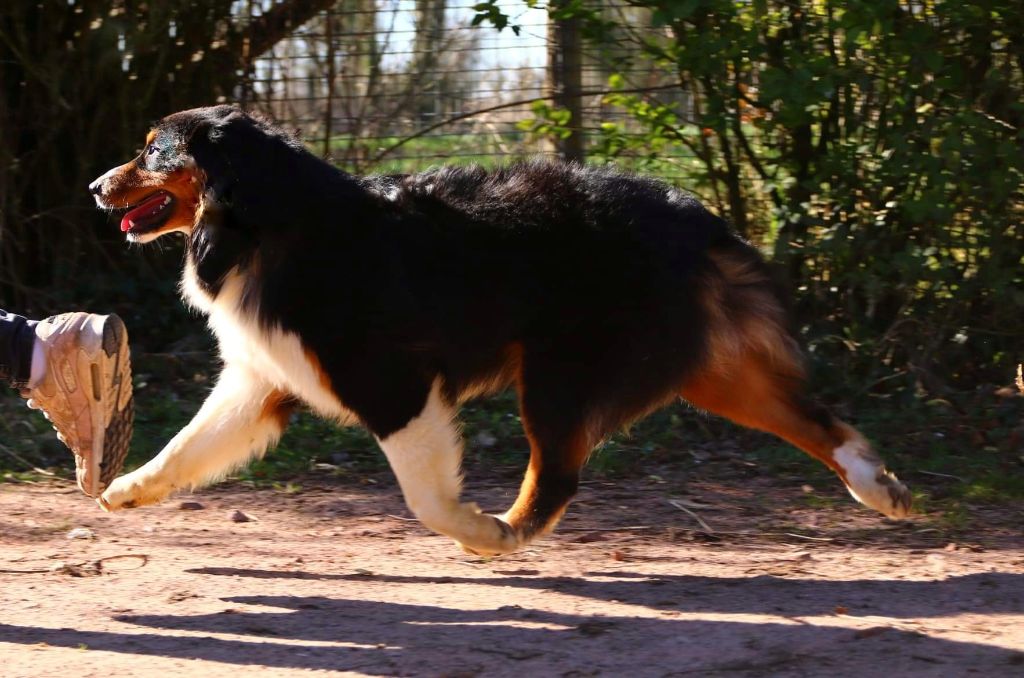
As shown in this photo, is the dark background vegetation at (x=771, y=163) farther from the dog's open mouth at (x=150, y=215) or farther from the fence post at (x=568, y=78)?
the dog's open mouth at (x=150, y=215)

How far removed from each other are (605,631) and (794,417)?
54.4 inches

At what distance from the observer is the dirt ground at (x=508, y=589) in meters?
3.59

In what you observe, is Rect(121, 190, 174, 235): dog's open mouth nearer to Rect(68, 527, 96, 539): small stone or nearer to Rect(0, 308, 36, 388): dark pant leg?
Rect(0, 308, 36, 388): dark pant leg

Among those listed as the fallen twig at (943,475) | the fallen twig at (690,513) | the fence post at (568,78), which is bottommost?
the fallen twig at (690,513)

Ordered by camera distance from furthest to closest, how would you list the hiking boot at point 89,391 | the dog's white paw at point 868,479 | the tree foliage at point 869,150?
1. the tree foliage at point 869,150
2. the dog's white paw at point 868,479
3. the hiking boot at point 89,391

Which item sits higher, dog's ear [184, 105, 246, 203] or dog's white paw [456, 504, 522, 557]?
dog's ear [184, 105, 246, 203]

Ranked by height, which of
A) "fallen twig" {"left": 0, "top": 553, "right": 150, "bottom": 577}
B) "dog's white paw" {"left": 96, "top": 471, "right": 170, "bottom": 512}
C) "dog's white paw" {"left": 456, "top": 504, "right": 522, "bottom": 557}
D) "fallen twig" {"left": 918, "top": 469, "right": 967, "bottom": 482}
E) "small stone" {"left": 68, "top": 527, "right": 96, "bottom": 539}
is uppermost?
"dog's white paw" {"left": 96, "top": 471, "right": 170, "bottom": 512}

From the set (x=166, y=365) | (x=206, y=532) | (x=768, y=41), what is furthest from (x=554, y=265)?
(x=166, y=365)

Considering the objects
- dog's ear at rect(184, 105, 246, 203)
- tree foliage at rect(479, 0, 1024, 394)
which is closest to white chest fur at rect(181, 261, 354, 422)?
dog's ear at rect(184, 105, 246, 203)

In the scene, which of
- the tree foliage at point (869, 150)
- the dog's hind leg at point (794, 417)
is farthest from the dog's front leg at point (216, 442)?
the tree foliage at point (869, 150)

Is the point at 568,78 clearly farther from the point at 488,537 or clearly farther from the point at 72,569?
the point at 72,569

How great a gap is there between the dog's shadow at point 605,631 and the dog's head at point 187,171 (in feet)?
4.36

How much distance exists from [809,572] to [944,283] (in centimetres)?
252

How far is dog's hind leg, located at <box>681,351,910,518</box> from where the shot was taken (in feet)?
15.6
